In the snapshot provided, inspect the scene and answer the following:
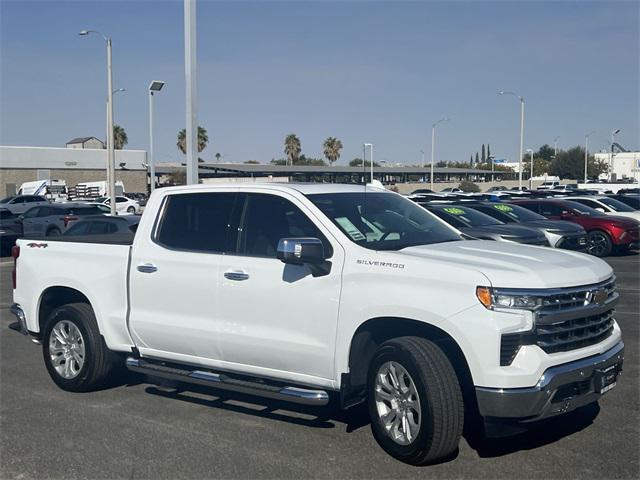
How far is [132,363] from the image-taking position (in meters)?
6.77

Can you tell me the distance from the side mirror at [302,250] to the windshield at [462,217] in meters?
10.8

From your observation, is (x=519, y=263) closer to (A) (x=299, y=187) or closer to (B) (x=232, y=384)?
(A) (x=299, y=187)

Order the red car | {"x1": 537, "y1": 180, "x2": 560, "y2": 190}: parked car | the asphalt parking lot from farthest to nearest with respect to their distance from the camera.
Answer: {"x1": 537, "y1": 180, "x2": 560, "y2": 190}: parked car, the red car, the asphalt parking lot

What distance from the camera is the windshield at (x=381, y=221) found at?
19.4ft

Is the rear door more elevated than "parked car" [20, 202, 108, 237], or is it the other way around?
the rear door

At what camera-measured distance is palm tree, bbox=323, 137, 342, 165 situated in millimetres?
78125

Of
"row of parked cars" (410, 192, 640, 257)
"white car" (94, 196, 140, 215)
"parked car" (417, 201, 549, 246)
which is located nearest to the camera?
"parked car" (417, 201, 549, 246)

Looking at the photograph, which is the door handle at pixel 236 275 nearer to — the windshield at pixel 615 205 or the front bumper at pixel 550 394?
the front bumper at pixel 550 394

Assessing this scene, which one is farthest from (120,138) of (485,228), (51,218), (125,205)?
(485,228)

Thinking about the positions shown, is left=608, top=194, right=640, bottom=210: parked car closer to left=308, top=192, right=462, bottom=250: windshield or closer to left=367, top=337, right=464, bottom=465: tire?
left=308, top=192, right=462, bottom=250: windshield

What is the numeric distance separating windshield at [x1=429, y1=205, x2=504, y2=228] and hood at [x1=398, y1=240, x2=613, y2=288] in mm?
10241

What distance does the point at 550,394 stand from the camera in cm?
478

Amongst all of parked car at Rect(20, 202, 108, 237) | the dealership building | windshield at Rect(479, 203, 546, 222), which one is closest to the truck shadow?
windshield at Rect(479, 203, 546, 222)

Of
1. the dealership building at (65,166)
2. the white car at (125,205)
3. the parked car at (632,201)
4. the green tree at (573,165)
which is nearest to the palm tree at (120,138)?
the dealership building at (65,166)
